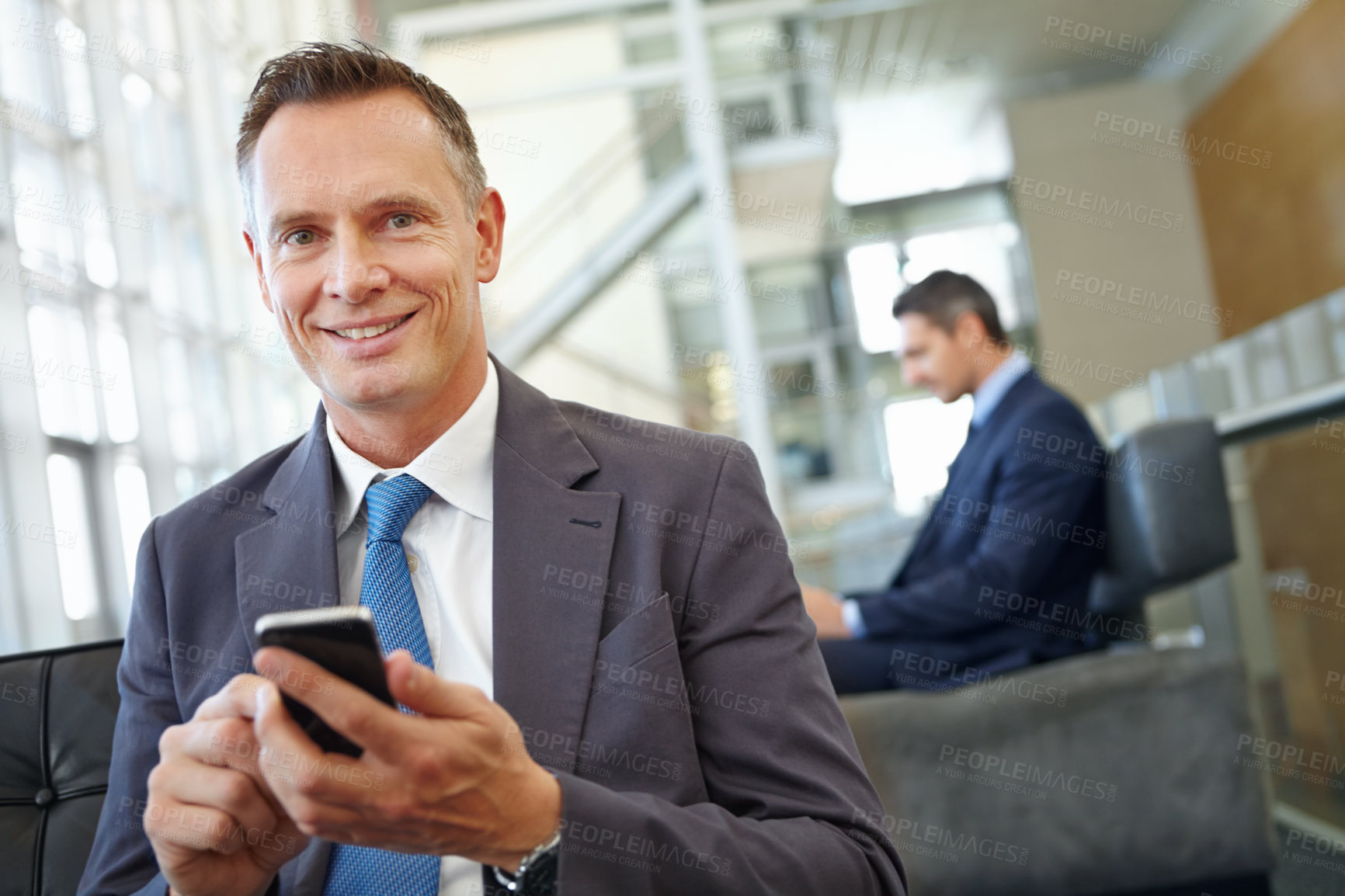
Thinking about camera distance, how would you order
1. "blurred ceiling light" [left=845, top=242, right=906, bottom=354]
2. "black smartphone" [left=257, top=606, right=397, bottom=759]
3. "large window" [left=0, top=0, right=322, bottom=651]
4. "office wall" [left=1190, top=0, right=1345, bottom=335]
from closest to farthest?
"black smartphone" [left=257, top=606, right=397, bottom=759] → "large window" [left=0, top=0, right=322, bottom=651] → "office wall" [left=1190, top=0, right=1345, bottom=335] → "blurred ceiling light" [left=845, top=242, right=906, bottom=354]

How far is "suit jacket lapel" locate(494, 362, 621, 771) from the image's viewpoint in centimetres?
125

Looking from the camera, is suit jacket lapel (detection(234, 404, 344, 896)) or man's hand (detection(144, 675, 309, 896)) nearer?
man's hand (detection(144, 675, 309, 896))

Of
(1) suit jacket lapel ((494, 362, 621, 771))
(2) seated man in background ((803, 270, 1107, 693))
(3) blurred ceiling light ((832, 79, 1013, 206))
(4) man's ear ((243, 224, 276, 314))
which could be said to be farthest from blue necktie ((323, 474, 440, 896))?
(3) blurred ceiling light ((832, 79, 1013, 206))

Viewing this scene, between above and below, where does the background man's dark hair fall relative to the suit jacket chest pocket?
above

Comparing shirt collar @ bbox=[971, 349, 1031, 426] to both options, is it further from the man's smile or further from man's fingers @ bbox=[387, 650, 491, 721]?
man's fingers @ bbox=[387, 650, 491, 721]

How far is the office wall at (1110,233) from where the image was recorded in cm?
1272

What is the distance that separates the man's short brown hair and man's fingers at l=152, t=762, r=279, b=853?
2.55 ft

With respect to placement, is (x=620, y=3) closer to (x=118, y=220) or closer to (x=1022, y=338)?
(x=118, y=220)

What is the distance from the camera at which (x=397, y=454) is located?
1.52m

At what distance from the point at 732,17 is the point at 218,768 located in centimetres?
753

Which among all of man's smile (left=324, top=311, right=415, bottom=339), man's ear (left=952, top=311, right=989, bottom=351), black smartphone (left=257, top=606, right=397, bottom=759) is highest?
man's ear (left=952, top=311, right=989, bottom=351)

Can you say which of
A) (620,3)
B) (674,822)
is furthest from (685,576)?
(620,3)

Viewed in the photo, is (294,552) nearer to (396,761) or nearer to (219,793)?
(219,793)

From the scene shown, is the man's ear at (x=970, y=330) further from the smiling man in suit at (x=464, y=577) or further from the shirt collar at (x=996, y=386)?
the smiling man in suit at (x=464, y=577)
